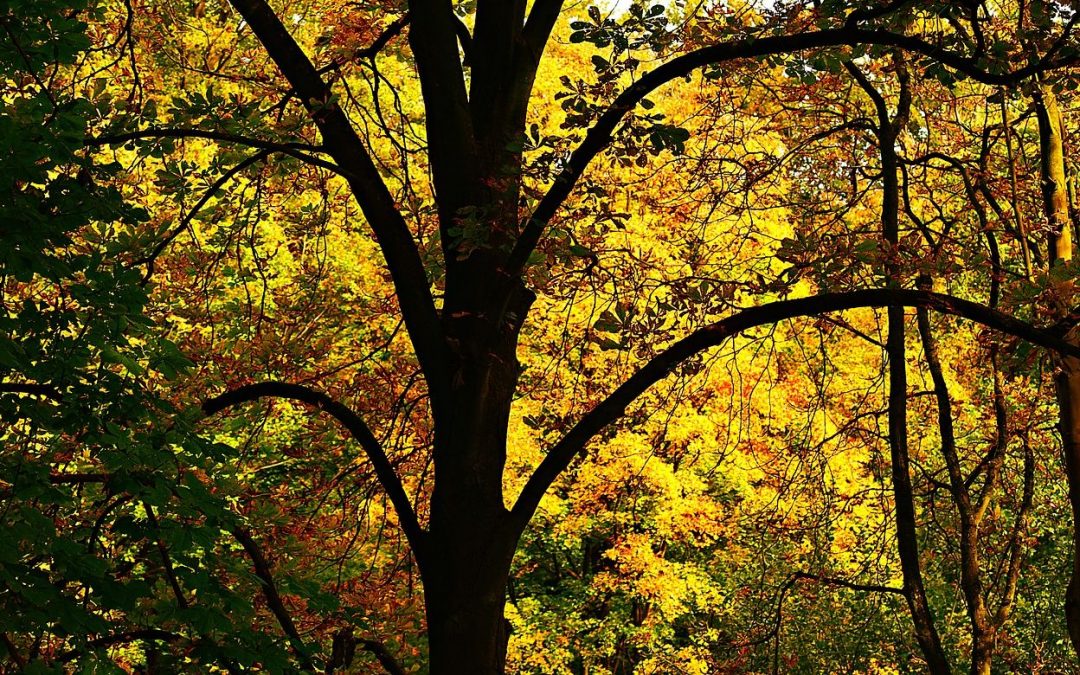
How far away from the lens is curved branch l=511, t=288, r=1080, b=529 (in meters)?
3.01

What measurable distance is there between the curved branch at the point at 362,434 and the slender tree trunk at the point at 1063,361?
87.3 inches

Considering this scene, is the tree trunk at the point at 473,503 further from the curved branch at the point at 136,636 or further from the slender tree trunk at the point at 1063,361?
the slender tree trunk at the point at 1063,361

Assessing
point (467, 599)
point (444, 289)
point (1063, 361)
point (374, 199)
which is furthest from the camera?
point (444, 289)

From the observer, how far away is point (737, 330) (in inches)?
124

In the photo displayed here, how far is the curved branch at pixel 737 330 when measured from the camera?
9.86 ft

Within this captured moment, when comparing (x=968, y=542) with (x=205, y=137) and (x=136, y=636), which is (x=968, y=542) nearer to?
(x=136, y=636)

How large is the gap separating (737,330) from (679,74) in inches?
29.6

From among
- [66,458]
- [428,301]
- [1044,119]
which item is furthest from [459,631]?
[1044,119]

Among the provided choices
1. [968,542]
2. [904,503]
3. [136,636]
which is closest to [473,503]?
[136,636]

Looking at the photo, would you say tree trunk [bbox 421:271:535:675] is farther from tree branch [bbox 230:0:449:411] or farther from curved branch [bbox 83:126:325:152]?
curved branch [bbox 83:126:325:152]

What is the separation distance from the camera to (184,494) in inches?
110

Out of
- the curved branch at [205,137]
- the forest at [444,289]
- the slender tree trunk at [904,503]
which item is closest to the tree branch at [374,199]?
the forest at [444,289]

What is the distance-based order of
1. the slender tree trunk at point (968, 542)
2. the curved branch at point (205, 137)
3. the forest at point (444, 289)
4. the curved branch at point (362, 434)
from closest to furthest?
1. the forest at point (444, 289)
2. the curved branch at point (362, 434)
3. the curved branch at point (205, 137)
4. the slender tree trunk at point (968, 542)

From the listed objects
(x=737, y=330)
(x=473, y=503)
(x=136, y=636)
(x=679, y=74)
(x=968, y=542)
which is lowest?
(x=136, y=636)
